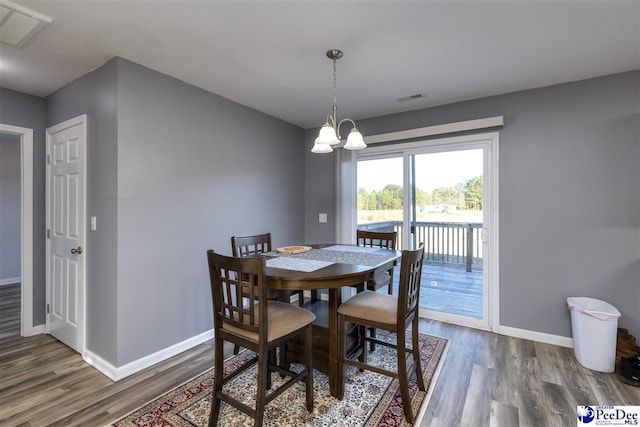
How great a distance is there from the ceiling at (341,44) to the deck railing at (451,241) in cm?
143

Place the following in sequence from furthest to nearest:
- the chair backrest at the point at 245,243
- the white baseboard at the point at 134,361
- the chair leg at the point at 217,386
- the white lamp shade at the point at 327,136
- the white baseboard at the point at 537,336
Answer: the white baseboard at the point at 537,336 → the chair backrest at the point at 245,243 → the white baseboard at the point at 134,361 → the white lamp shade at the point at 327,136 → the chair leg at the point at 217,386

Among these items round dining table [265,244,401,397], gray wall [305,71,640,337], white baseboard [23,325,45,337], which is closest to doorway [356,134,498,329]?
gray wall [305,71,640,337]

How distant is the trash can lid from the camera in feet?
7.68

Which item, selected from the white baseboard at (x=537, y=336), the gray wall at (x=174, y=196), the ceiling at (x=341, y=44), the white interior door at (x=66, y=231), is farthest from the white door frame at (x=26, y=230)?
the white baseboard at (x=537, y=336)

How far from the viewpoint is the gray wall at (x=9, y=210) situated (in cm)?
479

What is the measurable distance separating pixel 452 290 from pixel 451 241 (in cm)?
60

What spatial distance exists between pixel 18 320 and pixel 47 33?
3.16m

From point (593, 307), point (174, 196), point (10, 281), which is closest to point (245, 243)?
point (174, 196)

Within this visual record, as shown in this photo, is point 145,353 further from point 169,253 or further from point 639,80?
point 639,80

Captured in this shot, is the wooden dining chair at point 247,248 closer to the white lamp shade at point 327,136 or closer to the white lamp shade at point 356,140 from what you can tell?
the white lamp shade at point 327,136

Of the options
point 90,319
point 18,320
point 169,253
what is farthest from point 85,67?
point 18,320

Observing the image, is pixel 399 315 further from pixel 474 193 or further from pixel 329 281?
pixel 474 193

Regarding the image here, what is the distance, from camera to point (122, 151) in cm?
229

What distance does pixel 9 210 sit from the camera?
489 cm
